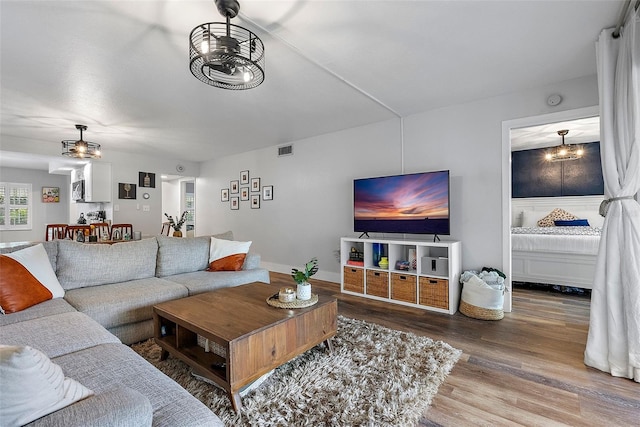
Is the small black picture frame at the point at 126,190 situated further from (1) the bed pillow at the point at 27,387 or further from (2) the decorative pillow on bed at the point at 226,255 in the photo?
(1) the bed pillow at the point at 27,387

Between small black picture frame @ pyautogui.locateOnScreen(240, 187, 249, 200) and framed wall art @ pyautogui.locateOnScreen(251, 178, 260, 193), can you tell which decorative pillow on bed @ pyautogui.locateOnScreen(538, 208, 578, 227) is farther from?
small black picture frame @ pyautogui.locateOnScreen(240, 187, 249, 200)

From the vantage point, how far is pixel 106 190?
573 cm

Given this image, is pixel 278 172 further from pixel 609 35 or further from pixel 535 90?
pixel 609 35

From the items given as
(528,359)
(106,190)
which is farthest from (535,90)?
(106,190)

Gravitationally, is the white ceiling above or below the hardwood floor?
above

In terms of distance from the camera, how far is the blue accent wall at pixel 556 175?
5309 mm

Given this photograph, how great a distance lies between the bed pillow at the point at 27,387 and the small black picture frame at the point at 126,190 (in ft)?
19.6

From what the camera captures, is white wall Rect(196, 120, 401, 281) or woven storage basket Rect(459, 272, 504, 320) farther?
white wall Rect(196, 120, 401, 281)

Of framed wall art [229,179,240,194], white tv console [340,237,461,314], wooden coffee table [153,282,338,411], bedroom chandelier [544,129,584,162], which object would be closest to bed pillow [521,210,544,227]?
bedroom chandelier [544,129,584,162]

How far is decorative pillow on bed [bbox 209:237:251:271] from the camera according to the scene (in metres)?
3.29

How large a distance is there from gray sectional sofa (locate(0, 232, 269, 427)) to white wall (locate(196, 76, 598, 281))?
5.31 feet

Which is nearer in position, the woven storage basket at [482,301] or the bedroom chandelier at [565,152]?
the woven storage basket at [482,301]

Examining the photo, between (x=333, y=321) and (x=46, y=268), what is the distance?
2.31 metres

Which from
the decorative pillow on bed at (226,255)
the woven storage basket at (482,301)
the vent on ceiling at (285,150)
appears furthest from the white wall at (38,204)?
the woven storage basket at (482,301)
